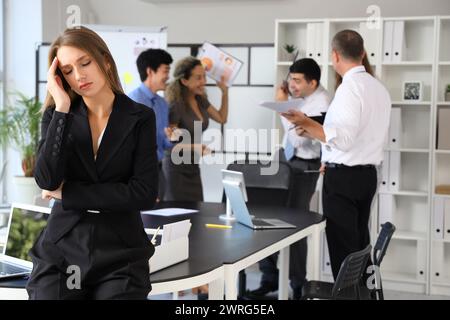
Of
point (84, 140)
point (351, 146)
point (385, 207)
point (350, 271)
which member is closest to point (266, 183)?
point (351, 146)

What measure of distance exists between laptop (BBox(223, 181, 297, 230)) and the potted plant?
3267 millimetres

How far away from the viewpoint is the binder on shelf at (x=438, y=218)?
555cm

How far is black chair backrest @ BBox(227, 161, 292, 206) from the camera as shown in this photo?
188 inches

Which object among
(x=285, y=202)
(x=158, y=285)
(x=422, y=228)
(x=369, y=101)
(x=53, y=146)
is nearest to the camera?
(x=53, y=146)

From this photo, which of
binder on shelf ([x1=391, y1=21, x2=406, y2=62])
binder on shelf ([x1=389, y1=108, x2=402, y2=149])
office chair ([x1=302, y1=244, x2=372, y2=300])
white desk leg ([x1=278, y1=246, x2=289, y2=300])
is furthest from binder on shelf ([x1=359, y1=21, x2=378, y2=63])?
office chair ([x1=302, y1=244, x2=372, y2=300])

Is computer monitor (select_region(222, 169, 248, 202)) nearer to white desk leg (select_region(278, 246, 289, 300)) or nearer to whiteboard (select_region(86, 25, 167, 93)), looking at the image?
white desk leg (select_region(278, 246, 289, 300))

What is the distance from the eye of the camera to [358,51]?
A: 4133mm

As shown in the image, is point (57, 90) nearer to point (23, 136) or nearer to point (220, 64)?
point (220, 64)

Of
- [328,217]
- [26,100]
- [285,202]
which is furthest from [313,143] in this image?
[26,100]

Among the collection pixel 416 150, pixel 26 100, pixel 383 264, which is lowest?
pixel 383 264

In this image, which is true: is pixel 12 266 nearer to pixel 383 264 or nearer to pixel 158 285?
pixel 158 285

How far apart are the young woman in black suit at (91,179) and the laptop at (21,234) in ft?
1.43

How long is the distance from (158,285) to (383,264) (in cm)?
402

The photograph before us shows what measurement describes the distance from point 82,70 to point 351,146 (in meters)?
2.33
